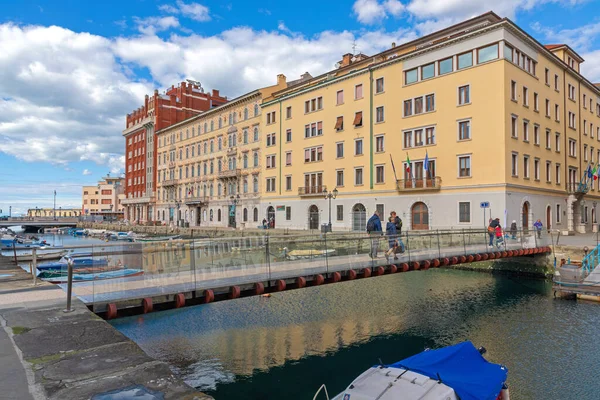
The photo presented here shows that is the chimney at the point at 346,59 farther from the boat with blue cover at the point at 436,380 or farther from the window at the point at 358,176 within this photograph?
the boat with blue cover at the point at 436,380

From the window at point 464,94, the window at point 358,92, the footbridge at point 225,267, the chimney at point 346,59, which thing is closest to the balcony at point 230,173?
the chimney at point 346,59

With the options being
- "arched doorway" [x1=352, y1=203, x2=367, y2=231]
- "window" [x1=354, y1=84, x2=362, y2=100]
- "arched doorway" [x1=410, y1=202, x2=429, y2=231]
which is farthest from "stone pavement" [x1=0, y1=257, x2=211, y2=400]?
"window" [x1=354, y1=84, x2=362, y2=100]

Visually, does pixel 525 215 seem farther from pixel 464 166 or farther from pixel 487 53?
pixel 487 53

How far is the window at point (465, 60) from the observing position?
3612 centimetres

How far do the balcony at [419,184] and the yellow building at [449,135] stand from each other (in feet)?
0.32

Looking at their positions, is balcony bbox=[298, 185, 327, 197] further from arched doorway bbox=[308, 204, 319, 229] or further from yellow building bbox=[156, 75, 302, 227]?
yellow building bbox=[156, 75, 302, 227]

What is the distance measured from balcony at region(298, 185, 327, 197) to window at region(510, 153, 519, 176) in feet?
65.3

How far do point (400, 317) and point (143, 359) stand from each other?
48.7 ft

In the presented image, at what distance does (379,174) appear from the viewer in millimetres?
43062

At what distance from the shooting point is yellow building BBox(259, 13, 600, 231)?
115 ft

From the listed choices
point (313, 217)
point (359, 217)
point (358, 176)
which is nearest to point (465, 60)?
point (358, 176)

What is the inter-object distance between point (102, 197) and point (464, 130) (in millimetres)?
135306

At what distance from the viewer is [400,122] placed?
41281mm

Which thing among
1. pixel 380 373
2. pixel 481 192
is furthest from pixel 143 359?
pixel 481 192
